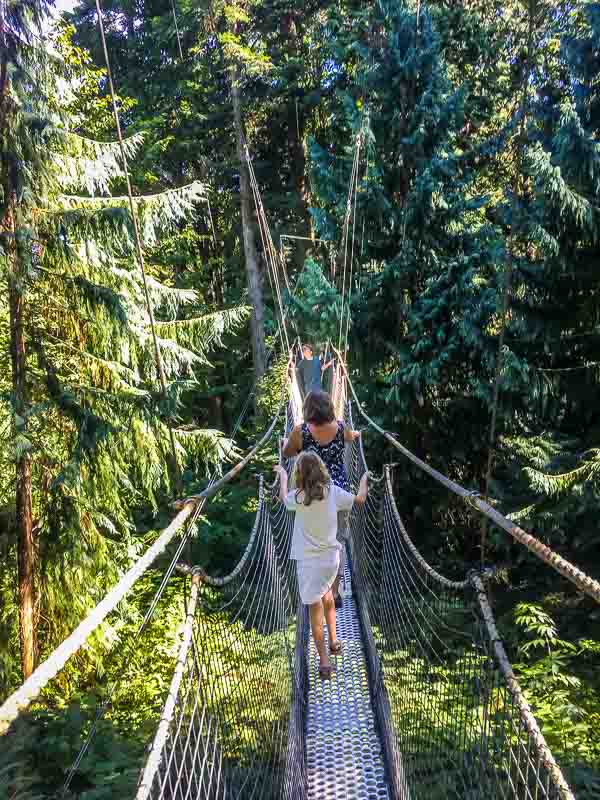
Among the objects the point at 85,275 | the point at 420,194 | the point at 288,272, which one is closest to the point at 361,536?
the point at 85,275

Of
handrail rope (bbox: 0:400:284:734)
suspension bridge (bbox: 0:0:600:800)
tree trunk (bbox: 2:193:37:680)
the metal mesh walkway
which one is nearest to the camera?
handrail rope (bbox: 0:400:284:734)

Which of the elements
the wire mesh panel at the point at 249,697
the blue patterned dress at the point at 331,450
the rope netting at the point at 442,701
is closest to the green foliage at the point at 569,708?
the rope netting at the point at 442,701

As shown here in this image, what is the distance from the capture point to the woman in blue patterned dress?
2363mm

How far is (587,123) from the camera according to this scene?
4055 mm

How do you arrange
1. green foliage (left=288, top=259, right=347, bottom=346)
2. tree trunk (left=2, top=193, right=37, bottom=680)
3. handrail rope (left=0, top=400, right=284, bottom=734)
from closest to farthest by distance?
handrail rope (left=0, top=400, right=284, bottom=734) → tree trunk (left=2, top=193, right=37, bottom=680) → green foliage (left=288, top=259, right=347, bottom=346)

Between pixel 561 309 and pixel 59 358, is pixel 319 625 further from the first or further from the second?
pixel 561 309

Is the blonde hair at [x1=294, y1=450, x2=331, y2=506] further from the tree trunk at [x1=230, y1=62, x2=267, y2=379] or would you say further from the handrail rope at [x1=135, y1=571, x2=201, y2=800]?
the tree trunk at [x1=230, y1=62, x2=267, y2=379]

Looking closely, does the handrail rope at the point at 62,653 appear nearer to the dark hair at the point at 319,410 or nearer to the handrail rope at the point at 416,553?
the handrail rope at the point at 416,553

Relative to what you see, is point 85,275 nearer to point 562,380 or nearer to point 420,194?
point 420,194

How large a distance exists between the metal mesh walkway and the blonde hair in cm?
84

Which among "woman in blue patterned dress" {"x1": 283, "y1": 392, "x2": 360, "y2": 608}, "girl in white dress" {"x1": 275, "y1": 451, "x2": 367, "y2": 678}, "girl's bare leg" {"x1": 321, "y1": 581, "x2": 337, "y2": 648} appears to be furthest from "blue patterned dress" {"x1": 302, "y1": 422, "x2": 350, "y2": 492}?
"girl's bare leg" {"x1": 321, "y1": 581, "x2": 337, "y2": 648}

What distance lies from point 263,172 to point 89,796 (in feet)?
31.5

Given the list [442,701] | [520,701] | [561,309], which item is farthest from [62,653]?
[561,309]

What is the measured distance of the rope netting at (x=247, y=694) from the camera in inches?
56.1
